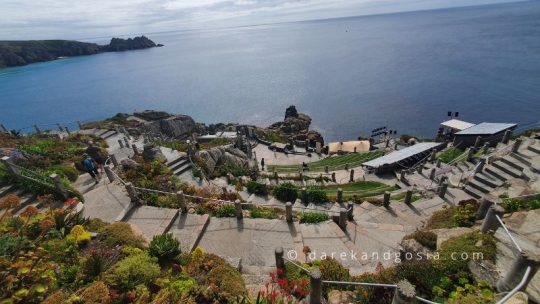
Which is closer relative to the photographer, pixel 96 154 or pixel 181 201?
pixel 181 201

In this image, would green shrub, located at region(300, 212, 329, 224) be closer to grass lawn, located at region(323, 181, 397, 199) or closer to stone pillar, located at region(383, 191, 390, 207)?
stone pillar, located at region(383, 191, 390, 207)

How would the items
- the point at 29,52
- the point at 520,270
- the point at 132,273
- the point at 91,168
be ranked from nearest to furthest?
the point at 520,270, the point at 132,273, the point at 91,168, the point at 29,52

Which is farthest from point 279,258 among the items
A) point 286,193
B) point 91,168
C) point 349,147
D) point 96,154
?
point 349,147

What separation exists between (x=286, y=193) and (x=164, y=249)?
9.53m

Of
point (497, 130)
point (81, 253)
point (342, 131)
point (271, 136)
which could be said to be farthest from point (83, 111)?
point (497, 130)

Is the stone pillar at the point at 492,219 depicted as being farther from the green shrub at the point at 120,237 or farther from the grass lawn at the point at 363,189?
the green shrub at the point at 120,237

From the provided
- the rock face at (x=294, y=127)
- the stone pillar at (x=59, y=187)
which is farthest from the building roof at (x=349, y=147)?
the stone pillar at (x=59, y=187)

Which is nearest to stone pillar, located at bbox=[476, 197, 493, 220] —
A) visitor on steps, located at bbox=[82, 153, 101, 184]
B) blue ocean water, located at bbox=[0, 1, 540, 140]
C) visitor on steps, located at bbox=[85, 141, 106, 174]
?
visitor on steps, located at bbox=[82, 153, 101, 184]

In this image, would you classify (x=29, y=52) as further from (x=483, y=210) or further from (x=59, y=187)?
(x=483, y=210)

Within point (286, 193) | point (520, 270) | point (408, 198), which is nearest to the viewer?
point (520, 270)

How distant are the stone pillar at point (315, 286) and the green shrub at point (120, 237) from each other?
629cm

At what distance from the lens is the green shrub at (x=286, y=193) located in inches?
682

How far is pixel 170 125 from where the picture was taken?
47.5 m

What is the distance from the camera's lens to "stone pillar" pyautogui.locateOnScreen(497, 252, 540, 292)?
618cm
